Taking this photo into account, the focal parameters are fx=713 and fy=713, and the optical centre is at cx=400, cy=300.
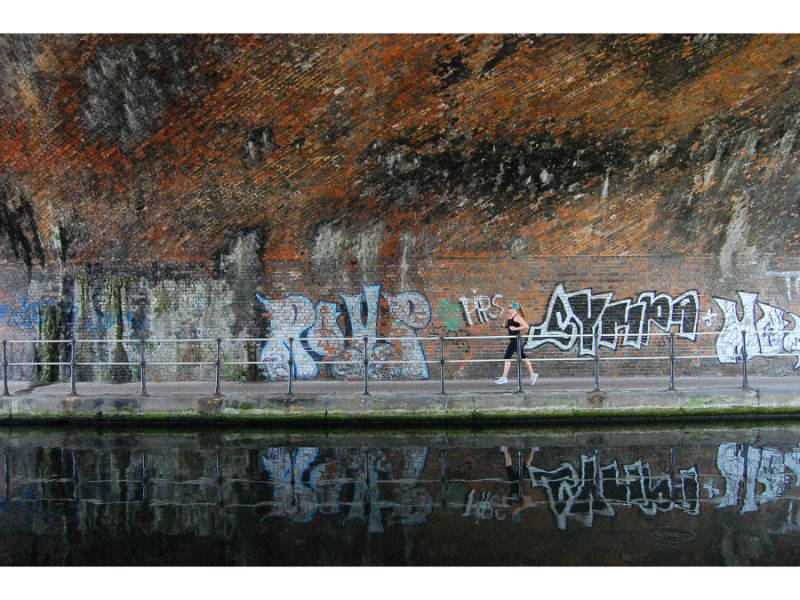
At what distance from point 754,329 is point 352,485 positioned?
32.0 feet

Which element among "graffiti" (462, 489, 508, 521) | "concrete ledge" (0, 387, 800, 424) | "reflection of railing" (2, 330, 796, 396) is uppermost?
"reflection of railing" (2, 330, 796, 396)

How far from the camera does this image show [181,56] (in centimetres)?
1145

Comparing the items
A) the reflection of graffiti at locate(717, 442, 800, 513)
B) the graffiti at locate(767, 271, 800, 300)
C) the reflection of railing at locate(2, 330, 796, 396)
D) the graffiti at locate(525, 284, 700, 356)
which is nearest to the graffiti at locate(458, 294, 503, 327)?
the reflection of railing at locate(2, 330, 796, 396)

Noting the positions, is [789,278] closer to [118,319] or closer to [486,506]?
[486,506]

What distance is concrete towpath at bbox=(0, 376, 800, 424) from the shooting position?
11430 millimetres

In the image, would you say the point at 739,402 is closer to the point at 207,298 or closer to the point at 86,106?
the point at 207,298

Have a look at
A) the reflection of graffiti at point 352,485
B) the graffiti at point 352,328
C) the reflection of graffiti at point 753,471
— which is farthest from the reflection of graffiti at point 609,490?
the graffiti at point 352,328

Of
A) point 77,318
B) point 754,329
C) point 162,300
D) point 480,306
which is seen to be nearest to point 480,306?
point 480,306

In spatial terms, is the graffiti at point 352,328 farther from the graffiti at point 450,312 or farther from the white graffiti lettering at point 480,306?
the white graffiti lettering at point 480,306

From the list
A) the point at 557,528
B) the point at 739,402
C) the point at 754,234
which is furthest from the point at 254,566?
the point at 754,234

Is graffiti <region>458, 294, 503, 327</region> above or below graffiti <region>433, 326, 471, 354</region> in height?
above

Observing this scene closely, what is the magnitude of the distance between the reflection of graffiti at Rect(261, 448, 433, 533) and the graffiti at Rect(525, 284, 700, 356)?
5.11 metres

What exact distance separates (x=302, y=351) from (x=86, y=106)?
568 centimetres

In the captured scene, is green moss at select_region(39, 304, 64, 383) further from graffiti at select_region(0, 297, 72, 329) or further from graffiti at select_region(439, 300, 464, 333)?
graffiti at select_region(439, 300, 464, 333)
